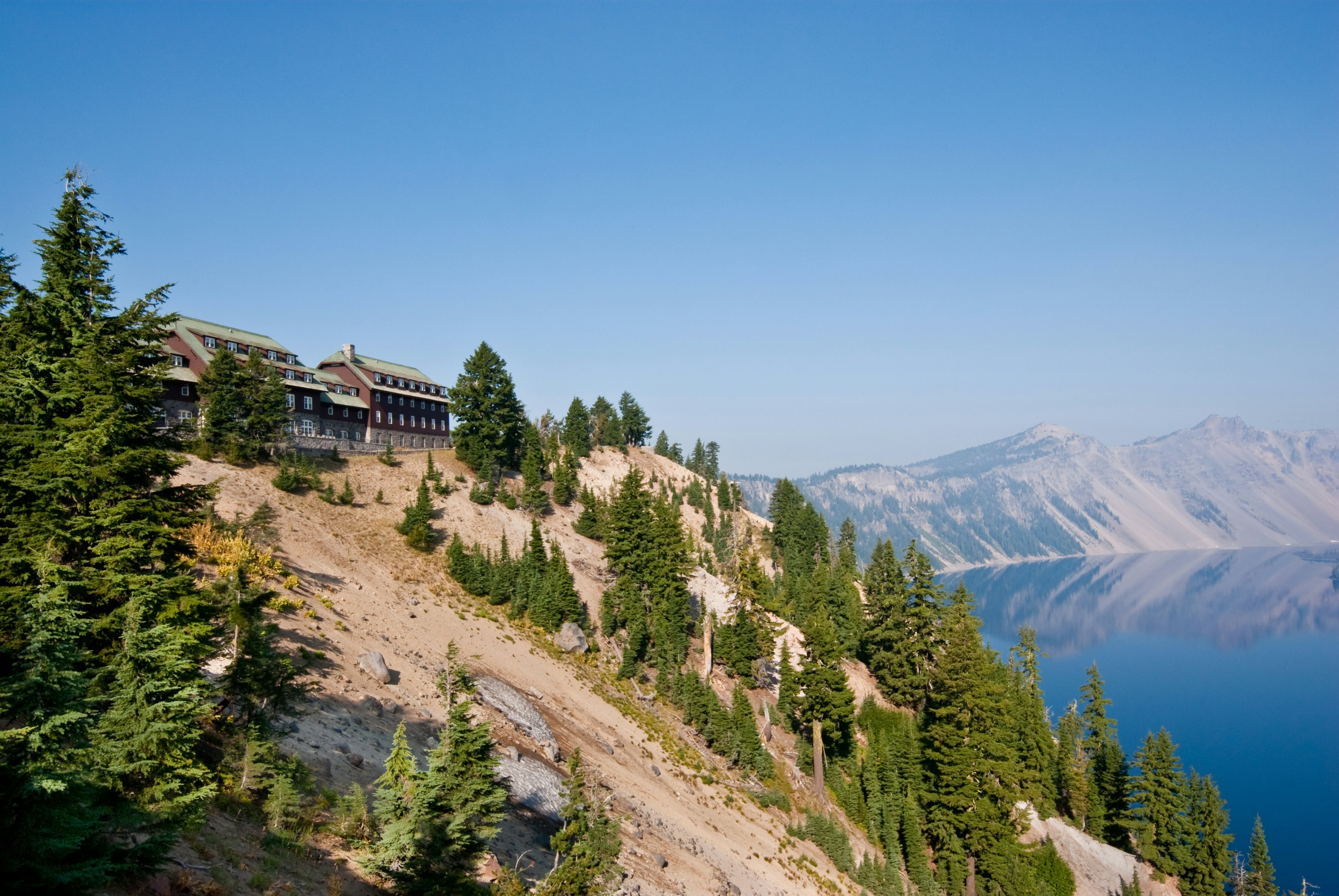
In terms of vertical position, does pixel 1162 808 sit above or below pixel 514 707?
below

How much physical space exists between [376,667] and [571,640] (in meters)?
22.0

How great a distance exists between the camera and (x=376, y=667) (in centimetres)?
3594

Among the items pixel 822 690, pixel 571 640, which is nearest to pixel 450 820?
→ pixel 571 640

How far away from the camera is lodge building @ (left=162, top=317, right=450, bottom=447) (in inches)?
2442

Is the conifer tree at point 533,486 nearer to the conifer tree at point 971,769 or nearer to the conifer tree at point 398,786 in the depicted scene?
the conifer tree at point 971,769

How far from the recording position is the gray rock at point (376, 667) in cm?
3569

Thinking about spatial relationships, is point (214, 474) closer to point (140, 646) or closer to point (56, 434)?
point (56, 434)

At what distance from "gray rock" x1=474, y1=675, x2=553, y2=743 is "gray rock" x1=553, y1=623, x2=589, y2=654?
45.2 feet

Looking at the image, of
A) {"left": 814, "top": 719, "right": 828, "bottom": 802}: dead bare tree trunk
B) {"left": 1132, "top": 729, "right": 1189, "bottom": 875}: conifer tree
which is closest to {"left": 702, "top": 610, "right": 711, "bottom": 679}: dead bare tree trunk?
{"left": 814, "top": 719, "right": 828, "bottom": 802}: dead bare tree trunk

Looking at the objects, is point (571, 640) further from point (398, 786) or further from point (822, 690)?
point (398, 786)

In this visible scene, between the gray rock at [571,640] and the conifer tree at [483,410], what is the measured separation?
25698mm

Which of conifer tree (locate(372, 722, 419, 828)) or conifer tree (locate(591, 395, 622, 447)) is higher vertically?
conifer tree (locate(591, 395, 622, 447))

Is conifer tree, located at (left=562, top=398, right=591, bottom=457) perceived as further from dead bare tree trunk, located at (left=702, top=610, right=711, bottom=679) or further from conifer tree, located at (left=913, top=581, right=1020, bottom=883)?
conifer tree, located at (left=913, top=581, right=1020, bottom=883)

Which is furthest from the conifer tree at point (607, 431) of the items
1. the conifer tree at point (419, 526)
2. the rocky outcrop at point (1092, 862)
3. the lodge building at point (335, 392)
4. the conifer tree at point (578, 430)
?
the rocky outcrop at point (1092, 862)
